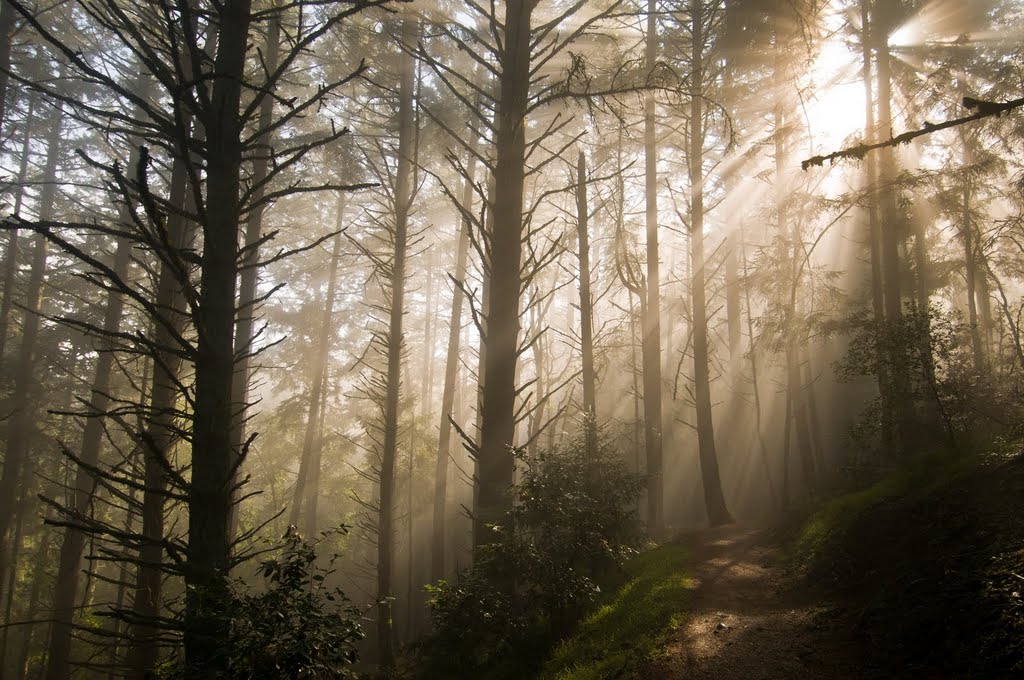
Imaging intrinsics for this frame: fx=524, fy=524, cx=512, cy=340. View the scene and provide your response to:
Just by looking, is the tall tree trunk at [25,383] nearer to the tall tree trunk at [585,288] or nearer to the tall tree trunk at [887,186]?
the tall tree trunk at [585,288]

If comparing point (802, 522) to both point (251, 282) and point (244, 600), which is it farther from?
point (251, 282)

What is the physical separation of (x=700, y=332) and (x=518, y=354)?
9568 mm

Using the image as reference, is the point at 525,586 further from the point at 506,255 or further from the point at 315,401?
the point at 315,401

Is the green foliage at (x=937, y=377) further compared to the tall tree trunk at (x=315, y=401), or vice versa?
the tall tree trunk at (x=315, y=401)

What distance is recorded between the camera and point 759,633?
5.40 meters

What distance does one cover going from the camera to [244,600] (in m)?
2.90

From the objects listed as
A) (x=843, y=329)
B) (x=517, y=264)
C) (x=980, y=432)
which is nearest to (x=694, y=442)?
(x=843, y=329)

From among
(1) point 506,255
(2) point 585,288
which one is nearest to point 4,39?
(1) point 506,255

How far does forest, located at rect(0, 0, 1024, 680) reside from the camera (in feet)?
9.35

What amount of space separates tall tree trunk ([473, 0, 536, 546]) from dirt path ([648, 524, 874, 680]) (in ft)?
8.73

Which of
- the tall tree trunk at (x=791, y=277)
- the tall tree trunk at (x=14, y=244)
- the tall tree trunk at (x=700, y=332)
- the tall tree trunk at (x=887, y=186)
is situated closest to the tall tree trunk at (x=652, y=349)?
the tall tree trunk at (x=700, y=332)

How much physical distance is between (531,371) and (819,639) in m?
31.4

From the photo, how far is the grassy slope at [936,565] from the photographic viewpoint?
3773mm

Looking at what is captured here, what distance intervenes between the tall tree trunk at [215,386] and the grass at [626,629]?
3735 mm
